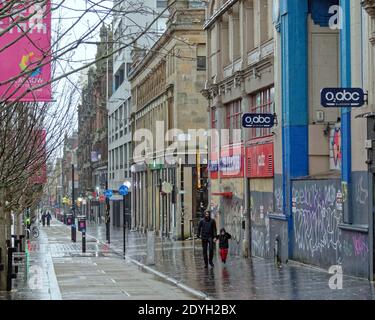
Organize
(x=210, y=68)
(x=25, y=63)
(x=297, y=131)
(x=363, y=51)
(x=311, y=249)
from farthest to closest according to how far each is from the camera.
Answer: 1. (x=210, y=68)
2. (x=297, y=131)
3. (x=311, y=249)
4. (x=363, y=51)
5. (x=25, y=63)

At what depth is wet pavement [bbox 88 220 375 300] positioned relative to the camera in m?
18.8

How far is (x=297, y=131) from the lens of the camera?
27.3 meters

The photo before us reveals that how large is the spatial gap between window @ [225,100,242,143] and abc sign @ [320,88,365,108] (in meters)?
14.4

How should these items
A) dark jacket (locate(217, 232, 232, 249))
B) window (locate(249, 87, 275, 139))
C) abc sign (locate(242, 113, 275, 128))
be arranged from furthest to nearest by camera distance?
window (locate(249, 87, 275, 139))
abc sign (locate(242, 113, 275, 128))
dark jacket (locate(217, 232, 232, 249))

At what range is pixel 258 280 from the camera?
22750 millimetres

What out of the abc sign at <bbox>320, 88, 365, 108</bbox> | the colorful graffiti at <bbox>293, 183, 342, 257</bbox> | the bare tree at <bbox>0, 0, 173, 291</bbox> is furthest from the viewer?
the colorful graffiti at <bbox>293, 183, 342, 257</bbox>

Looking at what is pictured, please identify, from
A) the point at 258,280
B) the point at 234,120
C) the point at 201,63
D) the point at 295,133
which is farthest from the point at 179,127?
the point at 258,280

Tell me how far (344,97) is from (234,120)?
15.9 m

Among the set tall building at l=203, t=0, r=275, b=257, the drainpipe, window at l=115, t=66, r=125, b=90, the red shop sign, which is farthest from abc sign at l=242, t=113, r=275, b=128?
window at l=115, t=66, r=125, b=90

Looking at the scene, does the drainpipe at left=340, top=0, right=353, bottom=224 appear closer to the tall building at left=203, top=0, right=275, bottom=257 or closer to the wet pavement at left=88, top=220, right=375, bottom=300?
the wet pavement at left=88, top=220, right=375, bottom=300

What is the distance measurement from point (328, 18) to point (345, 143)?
661 cm

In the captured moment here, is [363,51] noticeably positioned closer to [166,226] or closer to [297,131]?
[297,131]

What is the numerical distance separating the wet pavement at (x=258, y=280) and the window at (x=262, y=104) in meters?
4.78
